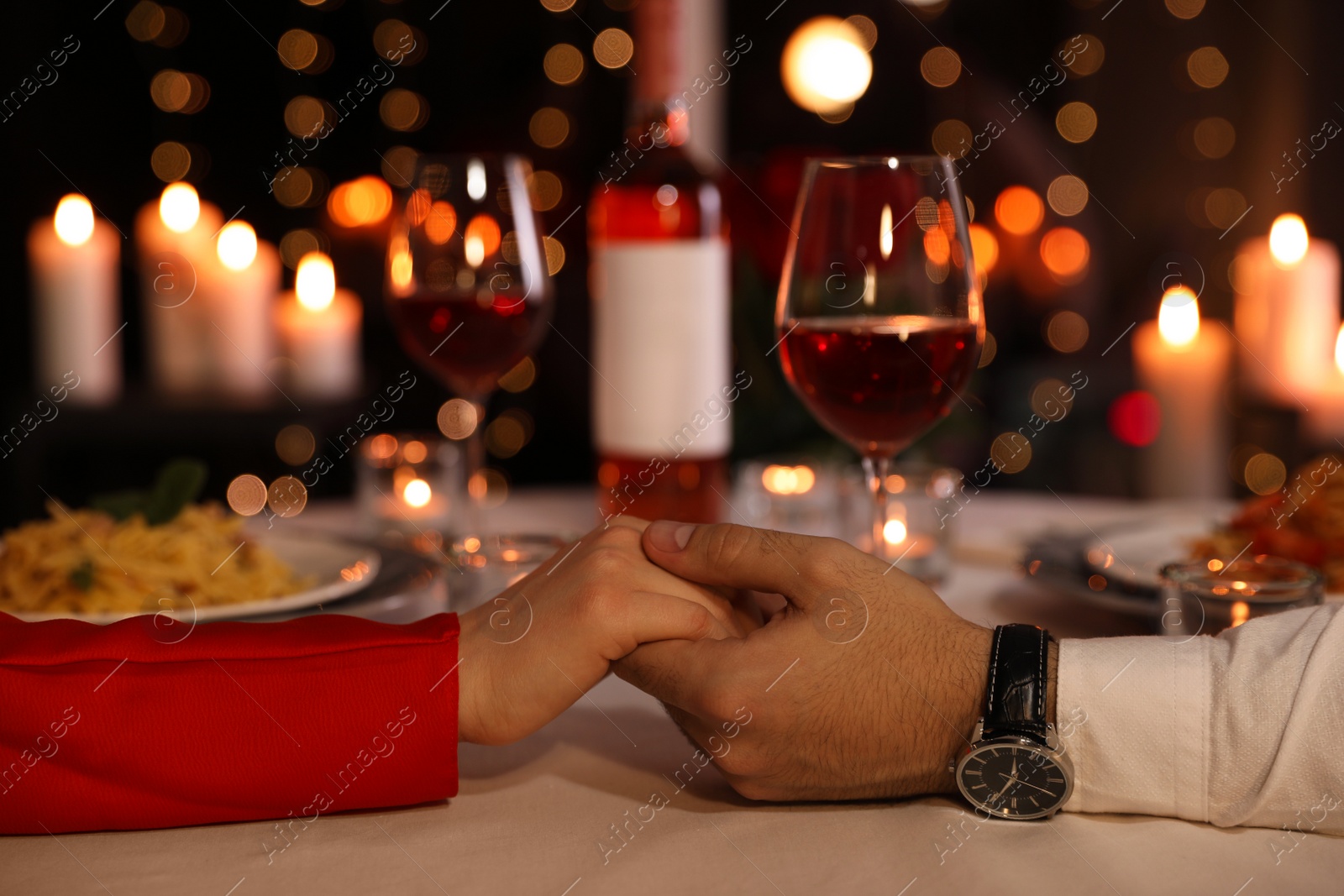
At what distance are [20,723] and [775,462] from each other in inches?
32.9

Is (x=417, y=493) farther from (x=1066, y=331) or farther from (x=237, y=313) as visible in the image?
(x=1066, y=331)

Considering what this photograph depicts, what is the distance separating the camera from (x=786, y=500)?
1.23 m

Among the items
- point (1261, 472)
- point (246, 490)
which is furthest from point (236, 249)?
point (1261, 472)

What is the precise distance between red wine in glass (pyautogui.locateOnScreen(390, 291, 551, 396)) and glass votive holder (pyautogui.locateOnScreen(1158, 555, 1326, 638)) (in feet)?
1.92

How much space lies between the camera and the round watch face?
1.89 ft

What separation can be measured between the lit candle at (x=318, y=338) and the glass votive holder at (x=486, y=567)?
1833 mm

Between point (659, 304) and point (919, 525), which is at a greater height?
point (659, 304)

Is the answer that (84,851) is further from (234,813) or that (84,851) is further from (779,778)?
(779,778)

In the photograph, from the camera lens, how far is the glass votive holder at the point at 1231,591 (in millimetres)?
713

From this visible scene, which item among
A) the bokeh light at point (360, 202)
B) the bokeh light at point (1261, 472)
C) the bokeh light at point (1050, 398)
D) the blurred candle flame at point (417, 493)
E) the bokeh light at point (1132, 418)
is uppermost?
the bokeh light at point (360, 202)

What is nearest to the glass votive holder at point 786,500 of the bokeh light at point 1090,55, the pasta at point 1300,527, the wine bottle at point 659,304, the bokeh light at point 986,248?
the wine bottle at point 659,304

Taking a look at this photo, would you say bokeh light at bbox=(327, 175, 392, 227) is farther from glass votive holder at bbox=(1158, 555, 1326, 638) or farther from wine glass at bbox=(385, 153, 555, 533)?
glass votive holder at bbox=(1158, 555, 1326, 638)

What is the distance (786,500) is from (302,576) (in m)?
0.53

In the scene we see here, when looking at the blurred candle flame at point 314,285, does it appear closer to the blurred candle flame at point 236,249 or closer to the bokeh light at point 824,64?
the blurred candle flame at point 236,249
